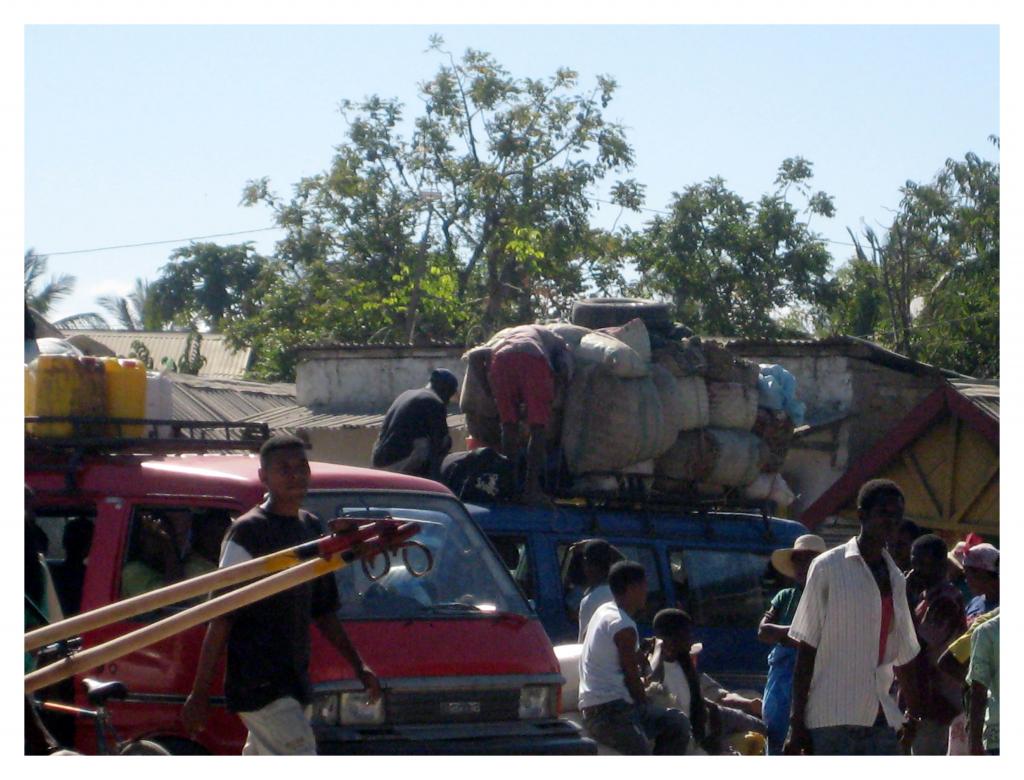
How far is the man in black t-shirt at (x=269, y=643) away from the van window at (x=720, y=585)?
3458 mm

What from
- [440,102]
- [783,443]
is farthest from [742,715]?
[440,102]

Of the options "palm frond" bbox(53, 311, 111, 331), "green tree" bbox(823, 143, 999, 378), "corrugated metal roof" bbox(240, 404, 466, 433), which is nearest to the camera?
"corrugated metal roof" bbox(240, 404, 466, 433)

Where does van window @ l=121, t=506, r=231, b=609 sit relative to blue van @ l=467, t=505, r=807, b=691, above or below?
above

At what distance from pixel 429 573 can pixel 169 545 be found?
1.03 meters

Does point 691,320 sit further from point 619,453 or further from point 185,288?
point 185,288

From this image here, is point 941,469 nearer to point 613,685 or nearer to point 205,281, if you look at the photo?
point 613,685

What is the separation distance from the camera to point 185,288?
168 ft

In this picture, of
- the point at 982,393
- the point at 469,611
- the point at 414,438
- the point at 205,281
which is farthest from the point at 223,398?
the point at 205,281

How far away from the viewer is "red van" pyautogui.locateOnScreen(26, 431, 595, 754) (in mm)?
5031

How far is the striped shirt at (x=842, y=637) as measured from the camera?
499 cm

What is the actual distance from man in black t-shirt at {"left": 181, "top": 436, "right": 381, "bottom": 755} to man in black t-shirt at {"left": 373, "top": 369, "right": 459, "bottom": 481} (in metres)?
3.28

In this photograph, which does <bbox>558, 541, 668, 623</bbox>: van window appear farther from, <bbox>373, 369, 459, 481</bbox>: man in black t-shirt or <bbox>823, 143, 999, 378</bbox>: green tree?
<bbox>823, 143, 999, 378</bbox>: green tree

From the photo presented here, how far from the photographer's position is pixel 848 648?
5.00 metres

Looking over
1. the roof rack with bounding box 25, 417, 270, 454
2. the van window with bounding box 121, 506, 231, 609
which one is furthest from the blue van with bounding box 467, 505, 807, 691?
the van window with bounding box 121, 506, 231, 609
